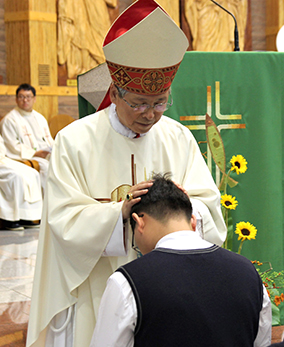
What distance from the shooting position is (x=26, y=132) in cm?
843

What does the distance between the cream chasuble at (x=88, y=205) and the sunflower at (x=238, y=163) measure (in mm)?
758

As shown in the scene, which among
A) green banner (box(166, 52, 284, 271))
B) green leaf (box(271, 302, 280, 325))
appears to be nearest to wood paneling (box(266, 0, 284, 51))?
green banner (box(166, 52, 284, 271))

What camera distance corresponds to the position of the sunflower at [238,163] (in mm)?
2975

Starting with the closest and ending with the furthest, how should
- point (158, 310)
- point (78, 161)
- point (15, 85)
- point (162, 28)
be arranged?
point (158, 310) < point (162, 28) < point (78, 161) < point (15, 85)

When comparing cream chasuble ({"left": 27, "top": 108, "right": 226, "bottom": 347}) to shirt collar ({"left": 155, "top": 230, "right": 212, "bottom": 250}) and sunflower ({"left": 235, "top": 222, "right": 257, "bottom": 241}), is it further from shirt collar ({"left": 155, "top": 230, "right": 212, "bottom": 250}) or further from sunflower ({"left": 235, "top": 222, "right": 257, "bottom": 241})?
sunflower ({"left": 235, "top": 222, "right": 257, "bottom": 241})

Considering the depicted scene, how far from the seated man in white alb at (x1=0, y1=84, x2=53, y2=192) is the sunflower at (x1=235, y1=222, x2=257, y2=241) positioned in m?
5.49

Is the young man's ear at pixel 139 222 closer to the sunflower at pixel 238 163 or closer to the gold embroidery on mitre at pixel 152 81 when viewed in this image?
the gold embroidery on mitre at pixel 152 81

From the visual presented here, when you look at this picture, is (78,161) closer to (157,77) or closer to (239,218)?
(157,77)

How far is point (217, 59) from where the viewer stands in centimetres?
297

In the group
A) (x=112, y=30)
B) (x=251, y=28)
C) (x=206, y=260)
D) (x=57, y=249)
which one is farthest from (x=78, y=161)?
(x=251, y=28)

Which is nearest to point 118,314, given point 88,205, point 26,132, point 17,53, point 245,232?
point 88,205

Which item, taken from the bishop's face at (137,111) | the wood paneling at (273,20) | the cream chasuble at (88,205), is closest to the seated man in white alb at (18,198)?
the cream chasuble at (88,205)

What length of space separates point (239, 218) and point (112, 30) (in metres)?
1.40

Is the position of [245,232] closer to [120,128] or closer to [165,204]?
[120,128]
